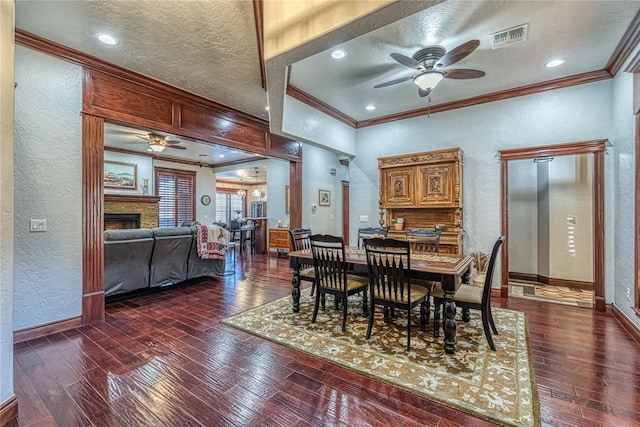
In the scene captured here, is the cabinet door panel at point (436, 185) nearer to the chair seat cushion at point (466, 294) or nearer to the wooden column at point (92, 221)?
the chair seat cushion at point (466, 294)

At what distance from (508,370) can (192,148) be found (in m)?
7.76

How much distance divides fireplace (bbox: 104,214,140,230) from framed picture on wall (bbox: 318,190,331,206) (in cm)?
497

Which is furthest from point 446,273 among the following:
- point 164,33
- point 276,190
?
point 276,190

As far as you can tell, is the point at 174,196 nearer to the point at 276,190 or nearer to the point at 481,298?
the point at 276,190

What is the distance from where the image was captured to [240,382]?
206cm

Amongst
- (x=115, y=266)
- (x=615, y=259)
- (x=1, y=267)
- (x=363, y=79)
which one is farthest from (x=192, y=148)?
(x=615, y=259)

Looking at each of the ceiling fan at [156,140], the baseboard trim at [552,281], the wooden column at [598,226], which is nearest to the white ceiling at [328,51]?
the wooden column at [598,226]

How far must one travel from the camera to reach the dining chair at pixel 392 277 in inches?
96.7

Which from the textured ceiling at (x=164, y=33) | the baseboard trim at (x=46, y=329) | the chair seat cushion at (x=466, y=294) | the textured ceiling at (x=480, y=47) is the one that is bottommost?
the baseboard trim at (x=46, y=329)

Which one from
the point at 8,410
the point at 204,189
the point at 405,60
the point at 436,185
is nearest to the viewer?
the point at 8,410

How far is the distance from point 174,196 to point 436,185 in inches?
309

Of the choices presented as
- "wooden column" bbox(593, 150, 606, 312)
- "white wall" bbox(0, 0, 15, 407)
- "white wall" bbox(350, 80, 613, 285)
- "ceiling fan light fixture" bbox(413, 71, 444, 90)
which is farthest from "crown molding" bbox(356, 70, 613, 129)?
"white wall" bbox(0, 0, 15, 407)

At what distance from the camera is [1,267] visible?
1670 mm

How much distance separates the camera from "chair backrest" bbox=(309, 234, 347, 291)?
288 cm
